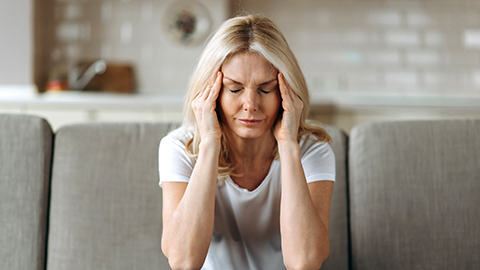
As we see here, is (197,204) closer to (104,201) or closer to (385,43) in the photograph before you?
(104,201)

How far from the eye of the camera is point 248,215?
144cm

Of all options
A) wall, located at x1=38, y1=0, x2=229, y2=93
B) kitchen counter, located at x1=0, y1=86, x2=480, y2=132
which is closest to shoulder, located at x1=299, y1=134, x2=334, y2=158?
kitchen counter, located at x1=0, y1=86, x2=480, y2=132

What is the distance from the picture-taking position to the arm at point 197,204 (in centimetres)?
124

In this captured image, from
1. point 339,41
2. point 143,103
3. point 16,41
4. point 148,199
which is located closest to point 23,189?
point 148,199

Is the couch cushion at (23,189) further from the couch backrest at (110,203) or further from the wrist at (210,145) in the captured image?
the wrist at (210,145)

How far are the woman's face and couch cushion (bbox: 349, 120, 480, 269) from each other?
1.43 ft

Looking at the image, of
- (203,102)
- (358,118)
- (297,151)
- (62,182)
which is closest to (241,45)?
(203,102)

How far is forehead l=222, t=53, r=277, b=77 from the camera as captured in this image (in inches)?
51.5

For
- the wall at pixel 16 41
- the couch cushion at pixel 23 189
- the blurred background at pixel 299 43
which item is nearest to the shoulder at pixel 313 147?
the couch cushion at pixel 23 189

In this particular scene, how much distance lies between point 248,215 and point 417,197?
0.58 metres

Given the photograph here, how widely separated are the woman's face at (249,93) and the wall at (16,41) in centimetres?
295

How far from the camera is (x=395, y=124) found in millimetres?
1578

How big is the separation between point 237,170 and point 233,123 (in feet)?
0.66

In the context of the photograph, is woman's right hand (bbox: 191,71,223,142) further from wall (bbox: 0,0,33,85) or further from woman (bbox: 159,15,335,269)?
wall (bbox: 0,0,33,85)
